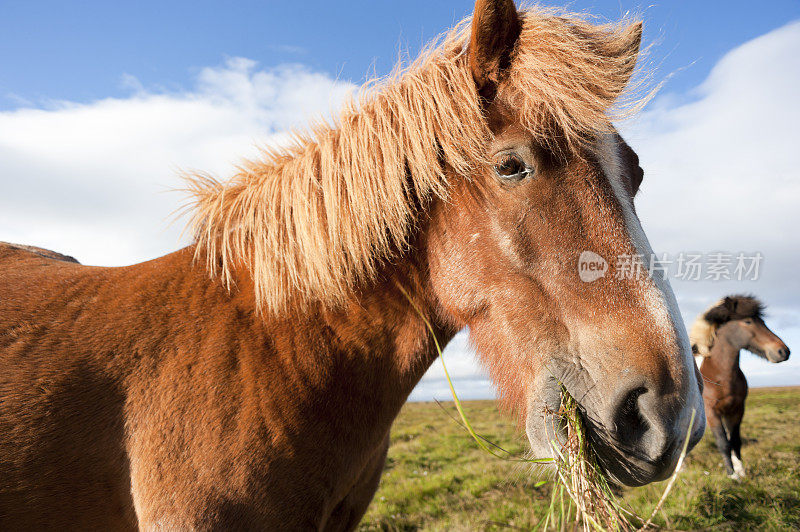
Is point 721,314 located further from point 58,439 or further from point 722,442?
point 58,439

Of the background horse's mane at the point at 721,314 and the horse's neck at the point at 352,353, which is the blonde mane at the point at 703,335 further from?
the horse's neck at the point at 352,353

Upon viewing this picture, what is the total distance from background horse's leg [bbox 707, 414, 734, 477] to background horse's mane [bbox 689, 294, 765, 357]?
78.8 inches

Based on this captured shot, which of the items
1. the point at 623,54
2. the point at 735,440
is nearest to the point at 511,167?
the point at 623,54

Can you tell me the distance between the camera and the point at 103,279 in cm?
223

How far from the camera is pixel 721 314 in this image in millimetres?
11234

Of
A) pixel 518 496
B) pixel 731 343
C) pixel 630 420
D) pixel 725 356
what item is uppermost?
pixel 731 343

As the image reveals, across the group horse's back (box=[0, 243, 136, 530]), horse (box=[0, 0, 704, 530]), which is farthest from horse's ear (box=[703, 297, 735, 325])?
horse's back (box=[0, 243, 136, 530])

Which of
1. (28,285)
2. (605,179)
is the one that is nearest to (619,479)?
(605,179)

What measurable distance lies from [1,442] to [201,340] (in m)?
0.80

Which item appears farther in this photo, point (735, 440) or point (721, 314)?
point (721, 314)

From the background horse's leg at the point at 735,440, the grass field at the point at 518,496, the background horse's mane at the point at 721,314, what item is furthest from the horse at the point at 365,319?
the background horse's mane at the point at 721,314

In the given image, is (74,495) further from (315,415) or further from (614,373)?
(614,373)
